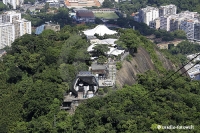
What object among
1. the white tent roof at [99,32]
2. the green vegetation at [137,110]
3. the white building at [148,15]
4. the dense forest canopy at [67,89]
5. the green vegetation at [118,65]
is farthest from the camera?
the white building at [148,15]

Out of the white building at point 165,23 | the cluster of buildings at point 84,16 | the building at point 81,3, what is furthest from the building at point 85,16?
the building at point 81,3

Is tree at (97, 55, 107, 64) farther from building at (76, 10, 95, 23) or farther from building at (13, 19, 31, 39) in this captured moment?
building at (76, 10, 95, 23)

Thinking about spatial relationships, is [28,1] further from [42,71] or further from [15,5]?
[42,71]

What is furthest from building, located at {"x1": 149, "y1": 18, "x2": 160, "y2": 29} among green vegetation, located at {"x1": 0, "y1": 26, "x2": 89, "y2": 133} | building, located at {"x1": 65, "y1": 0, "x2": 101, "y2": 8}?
green vegetation, located at {"x1": 0, "y1": 26, "x2": 89, "y2": 133}

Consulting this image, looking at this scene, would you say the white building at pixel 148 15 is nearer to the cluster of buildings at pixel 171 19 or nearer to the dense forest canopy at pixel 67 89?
the cluster of buildings at pixel 171 19

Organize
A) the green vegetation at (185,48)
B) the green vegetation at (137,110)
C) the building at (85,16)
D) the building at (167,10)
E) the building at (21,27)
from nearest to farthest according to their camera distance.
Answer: the green vegetation at (137,110) → the green vegetation at (185,48) → the building at (21,27) → the building at (85,16) → the building at (167,10)

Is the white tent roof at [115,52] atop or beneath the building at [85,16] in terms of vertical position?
beneath

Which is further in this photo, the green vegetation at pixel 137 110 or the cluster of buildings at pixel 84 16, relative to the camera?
the cluster of buildings at pixel 84 16

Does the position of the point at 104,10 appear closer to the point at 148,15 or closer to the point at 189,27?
the point at 148,15
